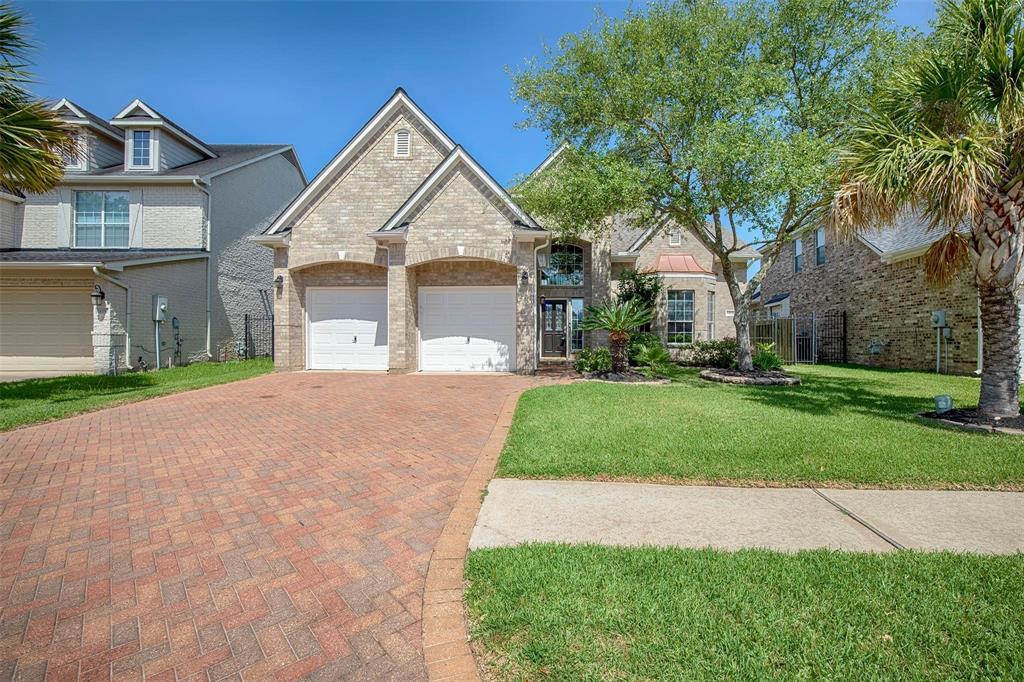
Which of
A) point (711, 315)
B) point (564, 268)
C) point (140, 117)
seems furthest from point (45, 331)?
point (711, 315)

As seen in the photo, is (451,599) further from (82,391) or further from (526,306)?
(82,391)

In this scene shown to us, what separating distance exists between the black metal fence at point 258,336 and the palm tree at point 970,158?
796 inches

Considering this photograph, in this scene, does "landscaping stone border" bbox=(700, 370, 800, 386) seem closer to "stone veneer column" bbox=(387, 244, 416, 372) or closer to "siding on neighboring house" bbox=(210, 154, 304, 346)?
"stone veneer column" bbox=(387, 244, 416, 372)

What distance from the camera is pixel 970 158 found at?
6129mm

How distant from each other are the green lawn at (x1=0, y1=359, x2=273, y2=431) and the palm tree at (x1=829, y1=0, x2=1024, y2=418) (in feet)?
43.2

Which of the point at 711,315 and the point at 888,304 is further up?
the point at 888,304

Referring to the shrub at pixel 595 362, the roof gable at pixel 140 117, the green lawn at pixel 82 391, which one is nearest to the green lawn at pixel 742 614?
the green lawn at pixel 82 391

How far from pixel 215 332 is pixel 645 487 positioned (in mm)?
18737

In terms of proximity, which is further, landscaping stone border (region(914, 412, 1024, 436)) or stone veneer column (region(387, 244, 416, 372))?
stone veneer column (region(387, 244, 416, 372))

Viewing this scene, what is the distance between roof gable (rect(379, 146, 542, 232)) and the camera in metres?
13.1

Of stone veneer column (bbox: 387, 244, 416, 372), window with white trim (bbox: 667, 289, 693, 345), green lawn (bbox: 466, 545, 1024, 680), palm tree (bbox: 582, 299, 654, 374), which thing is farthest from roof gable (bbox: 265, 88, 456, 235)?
green lawn (bbox: 466, 545, 1024, 680)

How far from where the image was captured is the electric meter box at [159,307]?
50.5 ft

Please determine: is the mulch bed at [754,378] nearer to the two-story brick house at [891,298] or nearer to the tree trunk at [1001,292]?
the two-story brick house at [891,298]

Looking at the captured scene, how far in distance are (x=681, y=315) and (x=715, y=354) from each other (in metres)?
3.20
